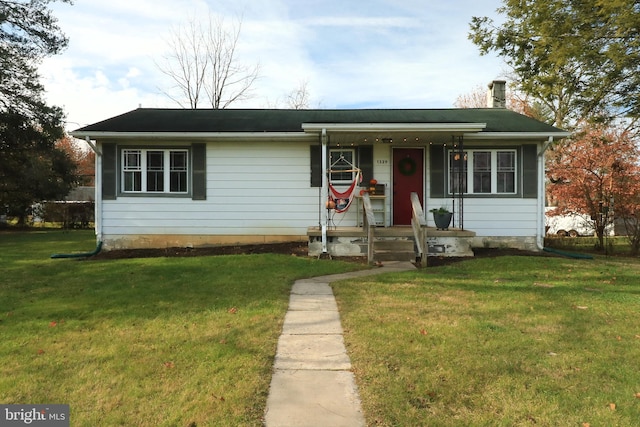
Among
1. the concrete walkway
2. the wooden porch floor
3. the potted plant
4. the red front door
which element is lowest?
the concrete walkway

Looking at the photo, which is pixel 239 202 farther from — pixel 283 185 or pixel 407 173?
pixel 407 173

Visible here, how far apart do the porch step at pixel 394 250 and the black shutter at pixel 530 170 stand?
3.73 meters

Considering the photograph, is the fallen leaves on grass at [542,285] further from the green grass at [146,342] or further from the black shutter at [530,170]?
the black shutter at [530,170]

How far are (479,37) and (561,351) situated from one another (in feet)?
54.6

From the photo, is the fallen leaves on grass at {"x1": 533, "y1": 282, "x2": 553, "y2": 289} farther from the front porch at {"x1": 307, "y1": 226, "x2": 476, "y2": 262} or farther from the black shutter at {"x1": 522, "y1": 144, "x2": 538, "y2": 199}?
the black shutter at {"x1": 522, "y1": 144, "x2": 538, "y2": 199}

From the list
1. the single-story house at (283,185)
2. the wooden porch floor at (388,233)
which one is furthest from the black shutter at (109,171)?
the wooden porch floor at (388,233)

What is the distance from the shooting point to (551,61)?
1549 cm

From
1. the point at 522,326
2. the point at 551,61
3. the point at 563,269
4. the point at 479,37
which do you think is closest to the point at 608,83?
the point at 551,61

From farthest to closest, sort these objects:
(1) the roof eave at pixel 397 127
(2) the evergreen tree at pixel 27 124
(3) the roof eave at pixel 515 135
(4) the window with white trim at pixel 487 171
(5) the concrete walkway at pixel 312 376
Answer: (2) the evergreen tree at pixel 27 124
(4) the window with white trim at pixel 487 171
(3) the roof eave at pixel 515 135
(1) the roof eave at pixel 397 127
(5) the concrete walkway at pixel 312 376

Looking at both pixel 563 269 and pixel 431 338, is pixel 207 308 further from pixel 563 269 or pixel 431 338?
pixel 563 269

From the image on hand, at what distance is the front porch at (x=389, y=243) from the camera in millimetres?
9008

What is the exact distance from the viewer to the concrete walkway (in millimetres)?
2467

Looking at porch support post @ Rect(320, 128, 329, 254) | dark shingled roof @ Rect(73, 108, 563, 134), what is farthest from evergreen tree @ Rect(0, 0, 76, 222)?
porch support post @ Rect(320, 128, 329, 254)

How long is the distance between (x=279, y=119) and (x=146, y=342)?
8707 millimetres
